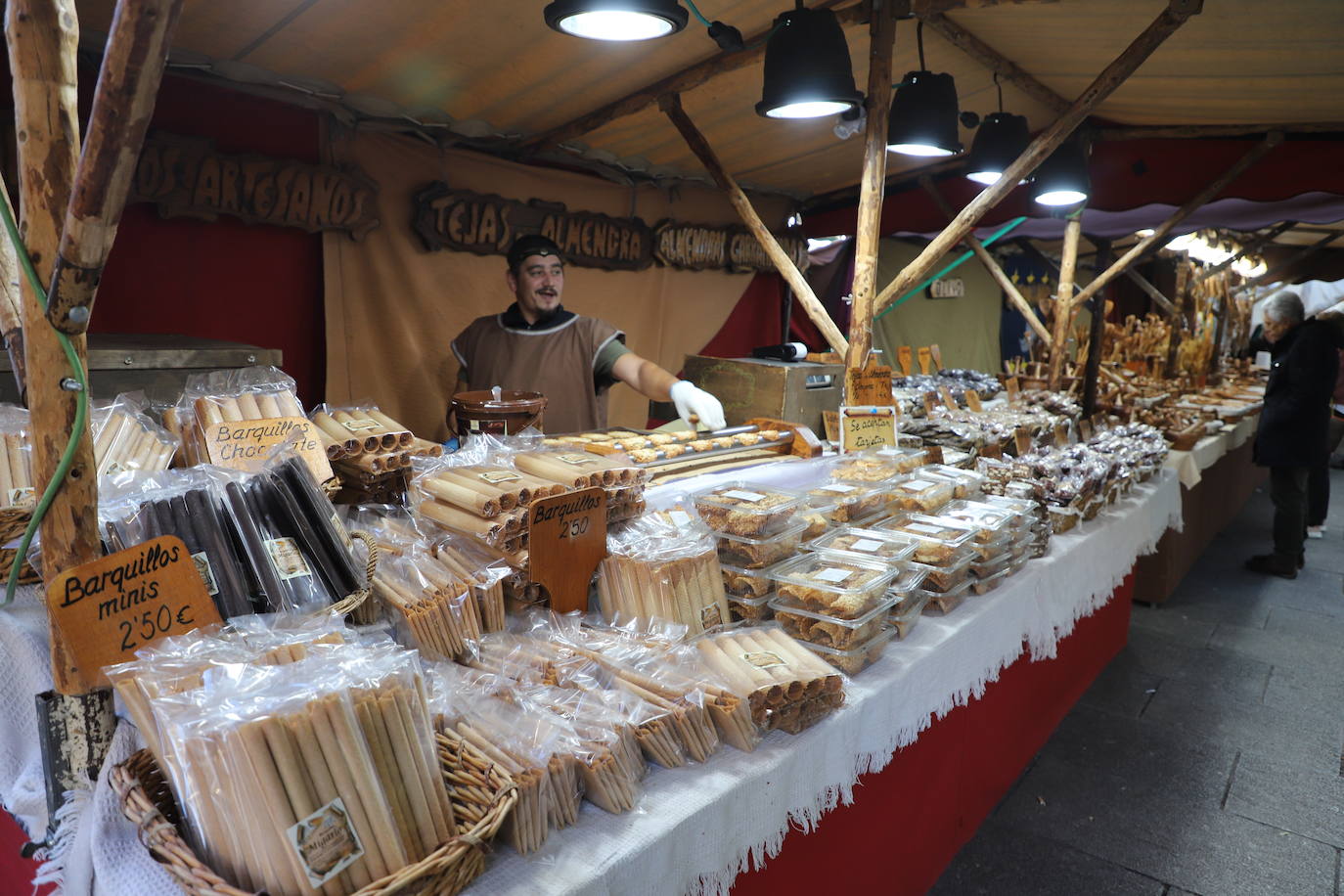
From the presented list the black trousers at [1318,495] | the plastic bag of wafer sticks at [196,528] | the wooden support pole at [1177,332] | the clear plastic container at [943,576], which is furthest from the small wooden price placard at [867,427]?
the wooden support pole at [1177,332]

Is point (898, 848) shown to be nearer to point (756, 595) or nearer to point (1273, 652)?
point (756, 595)

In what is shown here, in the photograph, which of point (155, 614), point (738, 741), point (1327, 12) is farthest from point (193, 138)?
point (1327, 12)

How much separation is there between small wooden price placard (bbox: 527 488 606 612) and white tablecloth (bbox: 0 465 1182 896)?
19.7 inches

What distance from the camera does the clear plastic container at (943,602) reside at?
224cm

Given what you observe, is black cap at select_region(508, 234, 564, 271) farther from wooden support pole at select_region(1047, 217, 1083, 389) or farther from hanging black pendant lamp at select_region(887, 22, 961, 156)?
wooden support pole at select_region(1047, 217, 1083, 389)

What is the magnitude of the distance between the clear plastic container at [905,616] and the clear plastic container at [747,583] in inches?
A: 13.3

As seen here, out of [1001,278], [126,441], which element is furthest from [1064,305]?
[126,441]

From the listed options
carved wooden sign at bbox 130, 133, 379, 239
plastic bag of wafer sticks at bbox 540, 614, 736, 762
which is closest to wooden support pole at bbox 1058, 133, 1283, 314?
carved wooden sign at bbox 130, 133, 379, 239

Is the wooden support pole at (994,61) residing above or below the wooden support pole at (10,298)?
above

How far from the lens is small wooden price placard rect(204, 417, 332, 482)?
5.70 ft

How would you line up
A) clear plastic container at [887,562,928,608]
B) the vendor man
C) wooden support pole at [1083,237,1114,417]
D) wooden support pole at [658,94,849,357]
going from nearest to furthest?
clear plastic container at [887,562,928,608] < the vendor man < wooden support pole at [658,94,849,357] < wooden support pole at [1083,237,1114,417]

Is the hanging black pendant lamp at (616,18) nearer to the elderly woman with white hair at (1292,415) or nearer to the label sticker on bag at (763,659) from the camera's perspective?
the label sticker on bag at (763,659)

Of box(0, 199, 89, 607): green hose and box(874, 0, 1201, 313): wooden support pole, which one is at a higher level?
box(874, 0, 1201, 313): wooden support pole

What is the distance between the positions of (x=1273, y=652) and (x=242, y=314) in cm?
594
